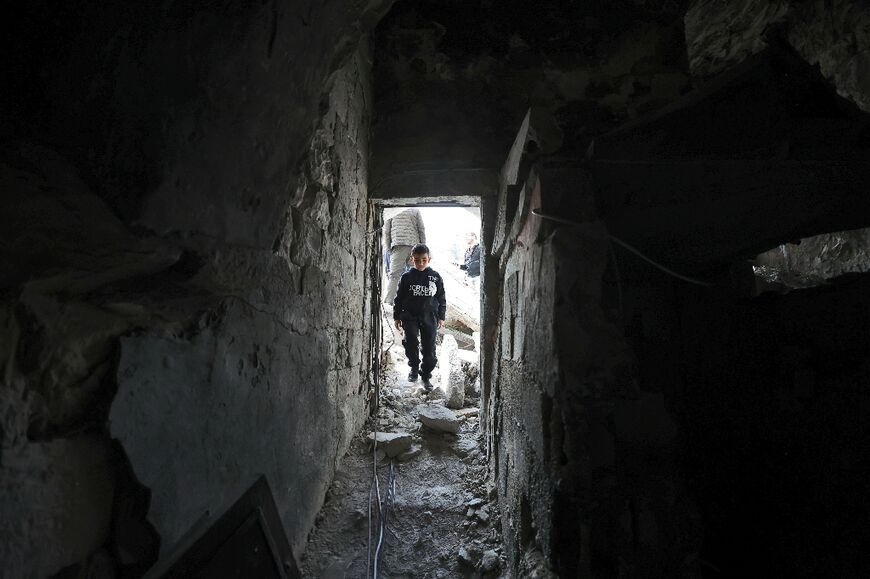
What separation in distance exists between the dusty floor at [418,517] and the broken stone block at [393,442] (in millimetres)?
58

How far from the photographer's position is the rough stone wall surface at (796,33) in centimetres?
263

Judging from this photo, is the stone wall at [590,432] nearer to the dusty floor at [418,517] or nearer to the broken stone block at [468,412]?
the dusty floor at [418,517]

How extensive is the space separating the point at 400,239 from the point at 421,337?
3.30 m

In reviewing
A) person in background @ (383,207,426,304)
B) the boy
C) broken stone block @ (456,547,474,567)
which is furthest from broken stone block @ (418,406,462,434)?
person in background @ (383,207,426,304)

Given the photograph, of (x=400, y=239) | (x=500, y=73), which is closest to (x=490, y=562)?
(x=500, y=73)

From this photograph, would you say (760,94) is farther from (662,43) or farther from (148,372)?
(662,43)

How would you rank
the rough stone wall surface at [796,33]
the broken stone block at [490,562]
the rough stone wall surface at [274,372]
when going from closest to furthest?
1. the rough stone wall surface at [274,372]
2. the broken stone block at [490,562]
3. the rough stone wall surface at [796,33]

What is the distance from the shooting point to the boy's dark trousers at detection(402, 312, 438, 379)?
4504mm

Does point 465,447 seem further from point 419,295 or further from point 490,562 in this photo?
point 419,295

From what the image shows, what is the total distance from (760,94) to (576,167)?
0.60 m

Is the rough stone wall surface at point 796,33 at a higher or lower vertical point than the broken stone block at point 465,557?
higher

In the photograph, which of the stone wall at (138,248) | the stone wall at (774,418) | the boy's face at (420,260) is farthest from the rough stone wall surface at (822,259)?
the stone wall at (138,248)

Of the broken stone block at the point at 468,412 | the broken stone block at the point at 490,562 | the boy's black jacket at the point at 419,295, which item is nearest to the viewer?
the broken stone block at the point at 490,562

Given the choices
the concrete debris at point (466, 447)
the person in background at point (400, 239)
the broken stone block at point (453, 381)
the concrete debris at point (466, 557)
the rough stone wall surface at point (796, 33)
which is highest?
the rough stone wall surface at point (796, 33)
